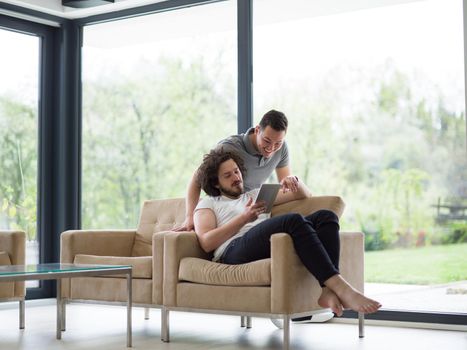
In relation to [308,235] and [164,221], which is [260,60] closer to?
[164,221]

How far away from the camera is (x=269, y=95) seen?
5.59 metres

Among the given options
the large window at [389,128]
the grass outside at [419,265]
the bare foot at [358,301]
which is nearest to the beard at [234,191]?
the bare foot at [358,301]

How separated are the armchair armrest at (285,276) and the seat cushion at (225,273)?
7 cm

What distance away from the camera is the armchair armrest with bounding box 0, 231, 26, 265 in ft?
15.8

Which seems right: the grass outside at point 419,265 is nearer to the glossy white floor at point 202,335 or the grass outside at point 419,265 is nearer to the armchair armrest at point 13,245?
the glossy white floor at point 202,335

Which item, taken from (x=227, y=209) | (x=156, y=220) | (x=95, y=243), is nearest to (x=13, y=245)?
(x=95, y=243)

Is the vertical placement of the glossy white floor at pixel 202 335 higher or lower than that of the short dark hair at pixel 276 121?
lower

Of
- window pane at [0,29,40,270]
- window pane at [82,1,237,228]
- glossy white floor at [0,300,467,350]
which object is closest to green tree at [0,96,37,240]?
window pane at [0,29,40,270]

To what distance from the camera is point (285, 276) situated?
12.0 feet

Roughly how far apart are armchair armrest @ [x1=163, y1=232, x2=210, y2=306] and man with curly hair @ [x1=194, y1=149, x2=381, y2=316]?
0.08 metres

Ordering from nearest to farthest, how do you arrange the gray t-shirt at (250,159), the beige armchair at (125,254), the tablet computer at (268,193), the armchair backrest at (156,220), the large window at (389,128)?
the tablet computer at (268,193) → the beige armchair at (125,254) → the gray t-shirt at (250,159) → the large window at (389,128) → the armchair backrest at (156,220)

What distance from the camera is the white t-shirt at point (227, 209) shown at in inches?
163

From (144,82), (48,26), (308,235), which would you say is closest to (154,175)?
(144,82)

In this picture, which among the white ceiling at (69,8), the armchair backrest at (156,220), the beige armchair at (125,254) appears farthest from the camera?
the white ceiling at (69,8)
